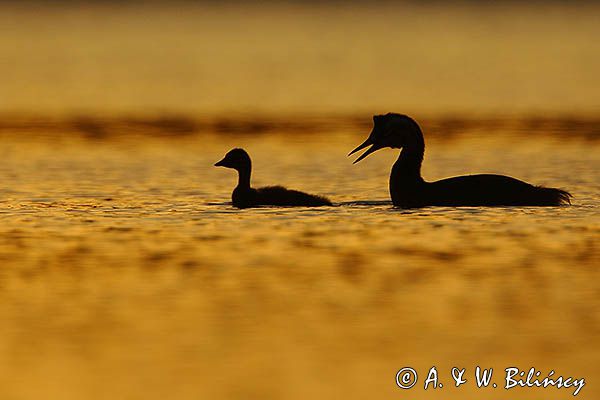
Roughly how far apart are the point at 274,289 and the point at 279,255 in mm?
1294

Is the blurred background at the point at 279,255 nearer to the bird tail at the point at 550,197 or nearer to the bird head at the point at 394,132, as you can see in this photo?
the bird tail at the point at 550,197

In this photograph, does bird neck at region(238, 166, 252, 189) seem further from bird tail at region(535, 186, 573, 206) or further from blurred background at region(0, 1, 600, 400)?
bird tail at region(535, 186, 573, 206)

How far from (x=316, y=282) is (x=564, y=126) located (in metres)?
14.7

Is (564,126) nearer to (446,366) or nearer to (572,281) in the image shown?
(572,281)

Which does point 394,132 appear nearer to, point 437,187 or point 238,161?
point 437,187

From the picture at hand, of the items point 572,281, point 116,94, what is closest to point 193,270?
point 572,281

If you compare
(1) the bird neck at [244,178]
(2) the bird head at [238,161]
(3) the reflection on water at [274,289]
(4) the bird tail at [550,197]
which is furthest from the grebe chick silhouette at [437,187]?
(2) the bird head at [238,161]

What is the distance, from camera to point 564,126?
1001 inches

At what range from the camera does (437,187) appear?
49.1ft

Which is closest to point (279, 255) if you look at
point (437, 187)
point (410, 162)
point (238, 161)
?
point (437, 187)

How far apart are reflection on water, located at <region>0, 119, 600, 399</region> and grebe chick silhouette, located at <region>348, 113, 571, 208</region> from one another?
0.45ft

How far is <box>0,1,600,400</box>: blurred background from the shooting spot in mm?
9070

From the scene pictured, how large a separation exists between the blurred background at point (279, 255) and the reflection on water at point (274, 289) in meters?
0.02

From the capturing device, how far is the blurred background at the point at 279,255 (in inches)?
357
